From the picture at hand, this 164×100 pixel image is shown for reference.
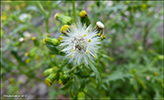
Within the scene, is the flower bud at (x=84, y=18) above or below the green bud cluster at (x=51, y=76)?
above

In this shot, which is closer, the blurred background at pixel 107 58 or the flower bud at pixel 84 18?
the flower bud at pixel 84 18

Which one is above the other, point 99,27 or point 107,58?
point 99,27

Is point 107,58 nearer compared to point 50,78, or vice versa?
point 50,78

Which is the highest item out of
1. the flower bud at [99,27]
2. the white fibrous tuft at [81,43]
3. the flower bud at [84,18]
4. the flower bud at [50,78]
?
the flower bud at [84,18]

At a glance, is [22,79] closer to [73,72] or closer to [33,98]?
[33,98]

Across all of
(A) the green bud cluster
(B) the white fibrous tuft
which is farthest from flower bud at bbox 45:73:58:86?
(B) the white fibrous tuft

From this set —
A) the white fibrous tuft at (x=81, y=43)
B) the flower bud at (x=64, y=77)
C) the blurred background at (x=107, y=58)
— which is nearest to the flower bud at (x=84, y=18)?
the white fibrous tuft at (x=81, y=43)

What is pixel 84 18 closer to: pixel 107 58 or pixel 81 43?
pixel 81 43

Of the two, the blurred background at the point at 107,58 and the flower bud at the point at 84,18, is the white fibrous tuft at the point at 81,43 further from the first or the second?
the blurred background at the point at 107,58

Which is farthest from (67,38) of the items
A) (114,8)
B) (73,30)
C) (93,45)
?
(114,8)

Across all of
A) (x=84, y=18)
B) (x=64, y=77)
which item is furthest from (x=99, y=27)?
(x=64, y=77)
